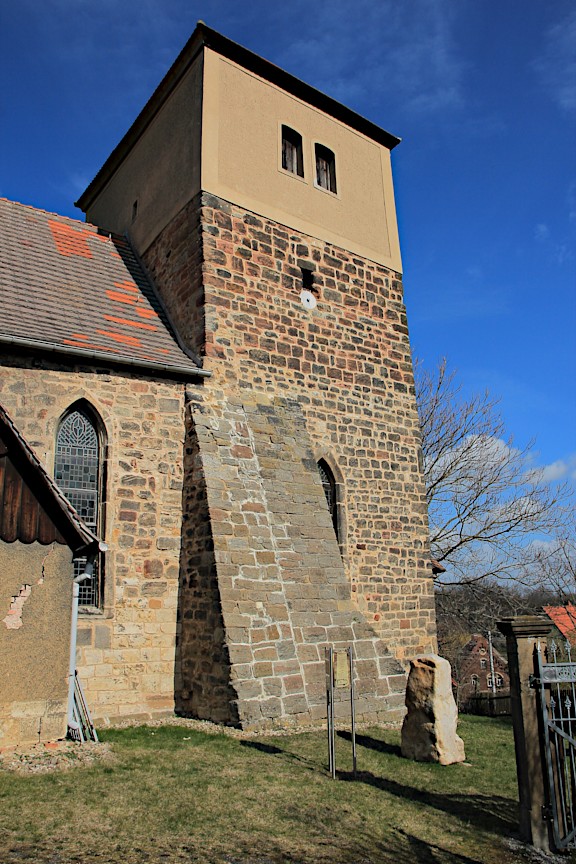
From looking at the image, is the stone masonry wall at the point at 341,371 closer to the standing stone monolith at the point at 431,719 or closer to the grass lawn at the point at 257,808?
the standing stone monolith at the point at 431,719

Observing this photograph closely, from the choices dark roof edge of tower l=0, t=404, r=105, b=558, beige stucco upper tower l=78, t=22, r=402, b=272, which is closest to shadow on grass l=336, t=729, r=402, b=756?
dark roof edge of tower l=0, t=404, r=105, b=558

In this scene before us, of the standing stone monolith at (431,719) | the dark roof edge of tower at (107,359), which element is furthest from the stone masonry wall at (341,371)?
the standing stone monolith at (431,719)

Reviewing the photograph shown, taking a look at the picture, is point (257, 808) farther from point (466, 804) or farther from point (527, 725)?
point (527, 725)

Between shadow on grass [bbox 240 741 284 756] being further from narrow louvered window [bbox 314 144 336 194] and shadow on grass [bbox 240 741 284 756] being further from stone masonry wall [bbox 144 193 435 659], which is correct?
narrow louvered window [bbox 314 144 336 194]

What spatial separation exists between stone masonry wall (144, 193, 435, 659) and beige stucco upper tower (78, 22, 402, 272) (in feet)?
1.85

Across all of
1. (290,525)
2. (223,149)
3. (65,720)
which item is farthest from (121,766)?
(223,149)

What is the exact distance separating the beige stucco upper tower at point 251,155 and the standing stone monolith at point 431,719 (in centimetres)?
858

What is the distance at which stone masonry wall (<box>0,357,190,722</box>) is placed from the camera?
30.5ft

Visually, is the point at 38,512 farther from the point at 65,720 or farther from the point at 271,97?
the point at 271,97

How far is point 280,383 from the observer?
12.0 meters

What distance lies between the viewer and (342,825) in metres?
5.27

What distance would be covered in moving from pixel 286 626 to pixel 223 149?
8468 millimetres

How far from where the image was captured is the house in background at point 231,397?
9359 millimetres

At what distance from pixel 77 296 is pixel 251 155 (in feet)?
14.1
